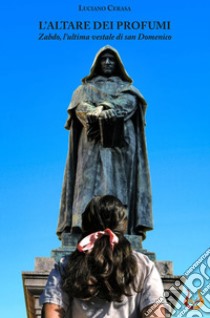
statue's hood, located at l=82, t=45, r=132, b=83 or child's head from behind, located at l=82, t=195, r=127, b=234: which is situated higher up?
statue's hood, located at l=82, t=45, r=132, b=83

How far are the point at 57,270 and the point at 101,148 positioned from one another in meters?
5.45

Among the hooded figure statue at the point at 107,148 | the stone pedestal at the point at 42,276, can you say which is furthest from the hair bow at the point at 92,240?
the hooded figure statue at the point at 107,148

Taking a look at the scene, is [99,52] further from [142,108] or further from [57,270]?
[57,270]

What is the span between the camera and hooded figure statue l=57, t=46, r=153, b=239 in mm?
8633

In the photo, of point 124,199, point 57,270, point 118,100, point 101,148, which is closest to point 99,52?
point 118,100

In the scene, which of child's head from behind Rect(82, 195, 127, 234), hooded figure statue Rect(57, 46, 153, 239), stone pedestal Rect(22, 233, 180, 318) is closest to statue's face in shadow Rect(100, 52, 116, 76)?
hooded figure statue Rect(57, 46, 153, 239)

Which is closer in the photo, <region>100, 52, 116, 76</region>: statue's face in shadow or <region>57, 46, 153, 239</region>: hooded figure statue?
<region>57, 46, 153, 239</region>: hooded figure statue

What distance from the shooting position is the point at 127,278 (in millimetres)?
3340

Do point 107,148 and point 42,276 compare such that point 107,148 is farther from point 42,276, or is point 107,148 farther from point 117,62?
point 42,276

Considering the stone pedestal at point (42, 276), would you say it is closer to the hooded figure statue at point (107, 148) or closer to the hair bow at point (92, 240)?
the hooded figure statue at point (107, 148)

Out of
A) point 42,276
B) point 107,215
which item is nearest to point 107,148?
point 42,276

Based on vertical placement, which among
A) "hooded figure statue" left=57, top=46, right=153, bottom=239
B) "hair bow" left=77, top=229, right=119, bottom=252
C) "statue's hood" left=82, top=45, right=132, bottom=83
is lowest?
"hair bow" left=77, top=229, right=119, bottom=252

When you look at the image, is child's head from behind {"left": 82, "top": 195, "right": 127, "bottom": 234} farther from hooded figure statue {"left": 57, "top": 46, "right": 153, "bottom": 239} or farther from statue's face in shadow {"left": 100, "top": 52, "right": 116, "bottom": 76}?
statue's face in shadow {"left": 100, "top": 52, "right": 116, "bottom": 76}

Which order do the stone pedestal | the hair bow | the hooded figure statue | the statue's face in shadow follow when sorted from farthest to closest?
the statue's face in shadow < the hooded figure statue < the stone pedestal < the hair bow
